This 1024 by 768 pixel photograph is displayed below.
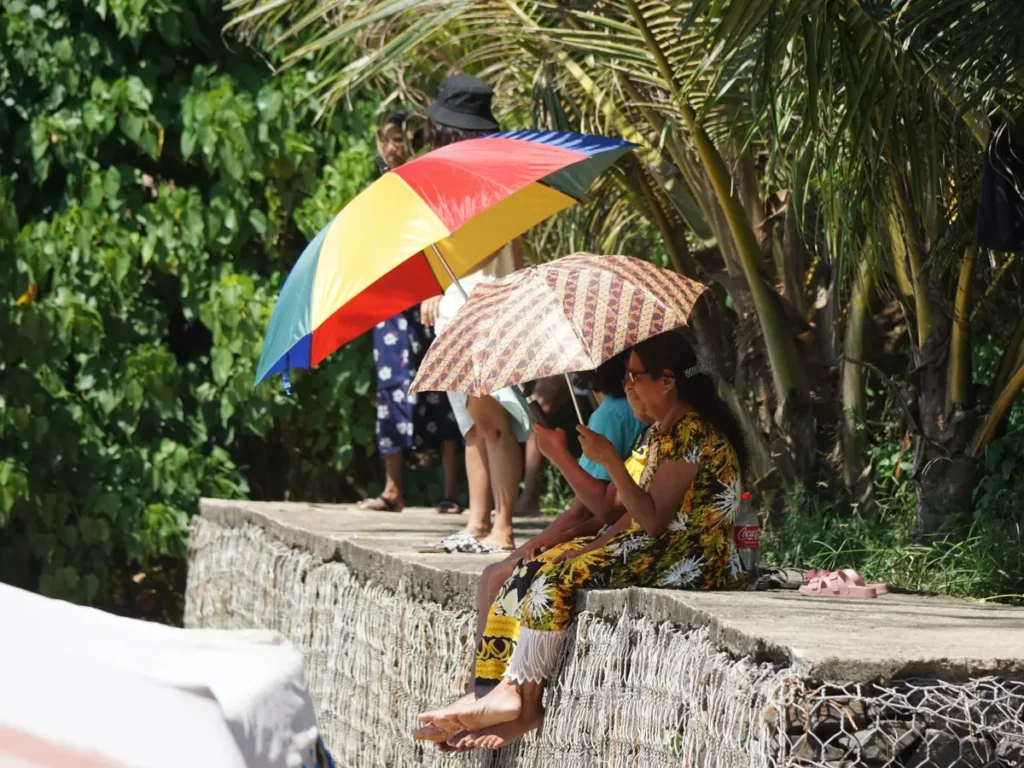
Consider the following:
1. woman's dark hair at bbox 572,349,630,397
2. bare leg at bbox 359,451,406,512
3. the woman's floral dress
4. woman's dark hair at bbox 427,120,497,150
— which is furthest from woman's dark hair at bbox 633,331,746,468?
bare leg at bbox 359,451,406,512

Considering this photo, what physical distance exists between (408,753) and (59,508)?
3829 millimetres

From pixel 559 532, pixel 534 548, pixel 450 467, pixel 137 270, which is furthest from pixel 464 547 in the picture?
pixel 137 270

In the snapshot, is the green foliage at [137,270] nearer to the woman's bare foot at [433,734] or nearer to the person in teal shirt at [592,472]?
the person in teal shirt at [592,472]

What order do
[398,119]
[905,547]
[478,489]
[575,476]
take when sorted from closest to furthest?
[575,476], [905,547], [478,489], [398,119]

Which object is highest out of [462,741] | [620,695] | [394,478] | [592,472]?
[592,472]

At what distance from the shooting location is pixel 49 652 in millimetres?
2281

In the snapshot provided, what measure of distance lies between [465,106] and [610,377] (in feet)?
5.04

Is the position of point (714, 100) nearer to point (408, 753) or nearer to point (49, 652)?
point (408, 753)

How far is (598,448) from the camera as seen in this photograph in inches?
169

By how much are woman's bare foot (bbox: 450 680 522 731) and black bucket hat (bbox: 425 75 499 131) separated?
2497 mm

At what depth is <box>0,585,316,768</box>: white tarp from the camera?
2.09 metres

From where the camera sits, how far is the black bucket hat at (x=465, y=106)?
20.0 ft

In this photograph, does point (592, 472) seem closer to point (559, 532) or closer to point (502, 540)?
point (559, 532)

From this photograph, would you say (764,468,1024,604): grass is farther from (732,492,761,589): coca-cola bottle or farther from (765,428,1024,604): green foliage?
(732,492,761,589): coca-cola bottle
